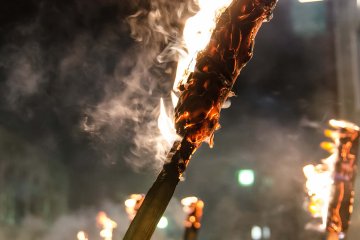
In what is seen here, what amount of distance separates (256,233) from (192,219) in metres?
27.3

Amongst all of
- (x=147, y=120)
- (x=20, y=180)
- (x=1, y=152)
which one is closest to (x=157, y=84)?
(x=147, y=120)

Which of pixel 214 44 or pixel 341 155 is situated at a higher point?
pixel 341 155

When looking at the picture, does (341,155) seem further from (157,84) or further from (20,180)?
(20,180)

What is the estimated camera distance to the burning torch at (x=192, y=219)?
5.43m

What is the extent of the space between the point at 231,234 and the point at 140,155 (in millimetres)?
27876

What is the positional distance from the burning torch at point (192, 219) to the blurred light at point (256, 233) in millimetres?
26278

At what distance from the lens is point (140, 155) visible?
216 inches

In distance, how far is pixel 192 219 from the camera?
18.3 ft

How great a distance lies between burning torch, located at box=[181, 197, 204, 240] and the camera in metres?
5.43

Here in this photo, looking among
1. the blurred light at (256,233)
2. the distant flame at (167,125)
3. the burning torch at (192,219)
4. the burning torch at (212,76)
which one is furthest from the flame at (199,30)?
the blurred light at (256,233)

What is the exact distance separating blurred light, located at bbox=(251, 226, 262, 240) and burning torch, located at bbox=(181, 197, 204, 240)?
26278mm

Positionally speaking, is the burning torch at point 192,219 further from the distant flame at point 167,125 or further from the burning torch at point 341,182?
the burning torch at point 341,182

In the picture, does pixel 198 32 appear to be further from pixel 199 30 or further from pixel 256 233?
pixel 256 233

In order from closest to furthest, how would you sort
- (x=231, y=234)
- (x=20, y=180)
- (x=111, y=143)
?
(x=111, y=143) → (x=20, y=180) → (x=231, y=234)
